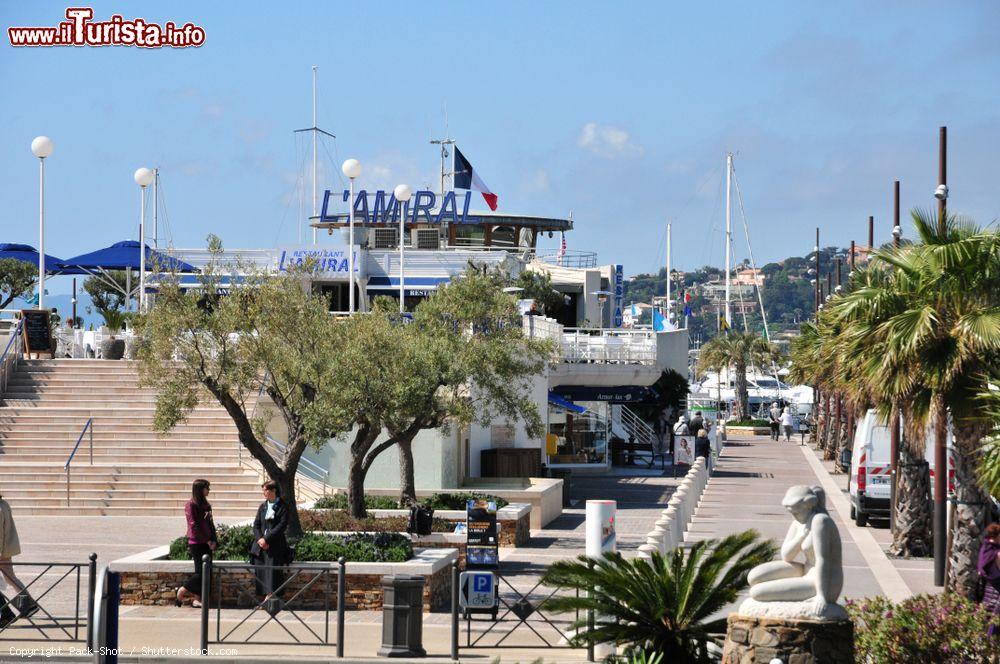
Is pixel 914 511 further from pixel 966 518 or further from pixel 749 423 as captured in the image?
pixel 749 423

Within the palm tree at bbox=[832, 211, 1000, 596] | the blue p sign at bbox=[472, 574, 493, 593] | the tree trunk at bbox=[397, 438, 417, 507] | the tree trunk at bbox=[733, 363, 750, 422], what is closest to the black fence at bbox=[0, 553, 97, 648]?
the blue p sign at bbox=[472, 574, 493, 593]

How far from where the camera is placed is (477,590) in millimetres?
14875

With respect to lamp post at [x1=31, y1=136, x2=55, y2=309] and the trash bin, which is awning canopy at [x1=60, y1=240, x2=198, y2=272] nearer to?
lamp post at [x1=31, y1=136, x2=55, y2=309]

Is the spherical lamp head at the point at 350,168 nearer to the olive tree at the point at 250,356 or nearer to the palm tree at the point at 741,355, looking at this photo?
the olive tree at the point at 250,356

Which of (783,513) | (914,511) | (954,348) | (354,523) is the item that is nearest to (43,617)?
(354,523)

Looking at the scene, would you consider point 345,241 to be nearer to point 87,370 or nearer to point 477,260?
point 477,260

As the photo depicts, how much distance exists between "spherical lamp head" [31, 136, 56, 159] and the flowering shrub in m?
28.9

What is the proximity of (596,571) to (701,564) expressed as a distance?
974 mm

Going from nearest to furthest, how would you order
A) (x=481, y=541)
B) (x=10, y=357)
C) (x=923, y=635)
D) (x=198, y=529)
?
(x=923, y=635)
(x=198, y=529)
(x=481, y=541)
(x=10, y=357)

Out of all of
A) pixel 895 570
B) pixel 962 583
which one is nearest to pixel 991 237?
pixel 962 583

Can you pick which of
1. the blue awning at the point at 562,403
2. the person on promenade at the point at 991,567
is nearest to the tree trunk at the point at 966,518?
the person on promenade at the point at 991,567

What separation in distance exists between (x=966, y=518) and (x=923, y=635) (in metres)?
6.56

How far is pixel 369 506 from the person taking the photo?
2366cm

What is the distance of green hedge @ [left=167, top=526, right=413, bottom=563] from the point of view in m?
17.2
